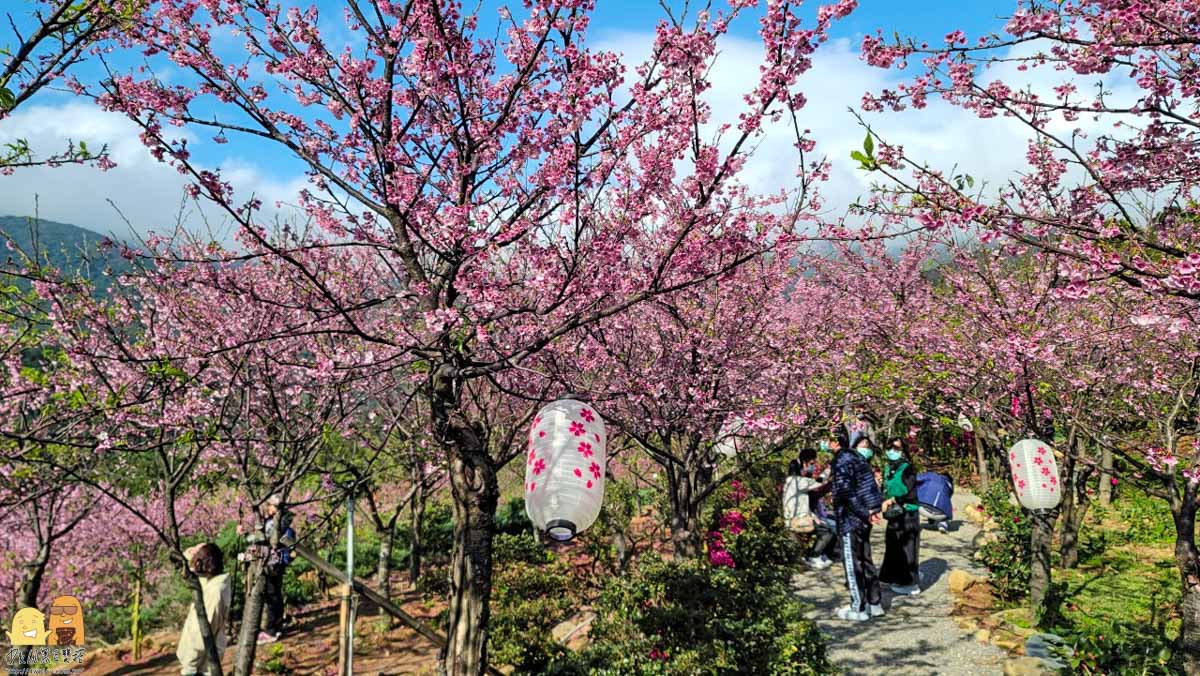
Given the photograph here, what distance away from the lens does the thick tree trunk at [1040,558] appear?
7.98 m

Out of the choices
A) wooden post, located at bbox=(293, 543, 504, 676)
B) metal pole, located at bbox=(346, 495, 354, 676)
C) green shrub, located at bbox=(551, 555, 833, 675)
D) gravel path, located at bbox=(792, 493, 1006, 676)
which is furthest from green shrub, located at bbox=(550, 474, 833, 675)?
metal pole, located at bbox=(346, 495, 354, 676)

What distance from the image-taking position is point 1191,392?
669cm

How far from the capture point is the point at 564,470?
166 inches

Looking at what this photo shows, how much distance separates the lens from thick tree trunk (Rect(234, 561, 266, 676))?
22.2 feet

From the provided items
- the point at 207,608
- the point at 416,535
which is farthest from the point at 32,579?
the point at 416,535

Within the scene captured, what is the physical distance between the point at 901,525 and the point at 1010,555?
5.31 ft

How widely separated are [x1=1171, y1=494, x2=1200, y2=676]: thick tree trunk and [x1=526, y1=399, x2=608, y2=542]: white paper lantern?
4.53 meters

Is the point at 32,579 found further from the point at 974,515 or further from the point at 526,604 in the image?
the point at 974,515

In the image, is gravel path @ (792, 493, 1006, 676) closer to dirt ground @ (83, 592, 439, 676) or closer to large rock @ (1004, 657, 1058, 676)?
large rock @ (1004, 657, 1058, 676)

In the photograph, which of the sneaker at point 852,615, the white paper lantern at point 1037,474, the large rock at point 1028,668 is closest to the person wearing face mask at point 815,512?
the sneaker at point 852,615

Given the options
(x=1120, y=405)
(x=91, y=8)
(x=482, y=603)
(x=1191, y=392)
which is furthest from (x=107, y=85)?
(x=1120, y=405)

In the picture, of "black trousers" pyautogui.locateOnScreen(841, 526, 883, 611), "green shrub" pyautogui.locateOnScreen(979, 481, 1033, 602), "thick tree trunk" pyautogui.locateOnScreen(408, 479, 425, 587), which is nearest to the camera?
"black trousers" pyautogui.locateOnScreen(841, 526, 883, 611)

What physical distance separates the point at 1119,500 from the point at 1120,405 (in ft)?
19.6

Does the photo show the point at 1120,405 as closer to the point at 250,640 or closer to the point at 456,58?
the point at 456,58
